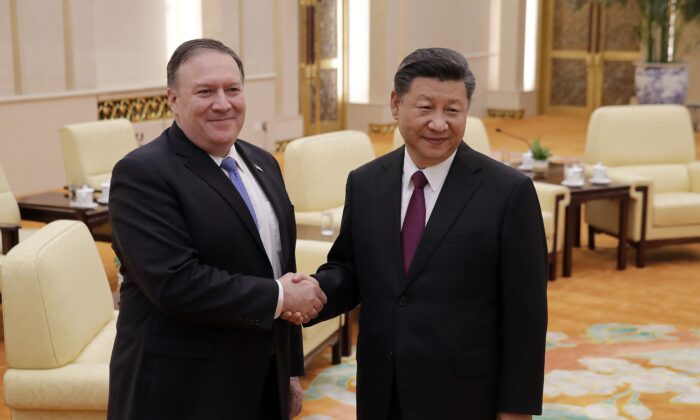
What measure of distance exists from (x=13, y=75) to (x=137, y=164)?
25.8 ft

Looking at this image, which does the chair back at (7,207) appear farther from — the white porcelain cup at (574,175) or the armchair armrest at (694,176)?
the armchair armrest at (694,176)

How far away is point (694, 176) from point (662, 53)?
7.54 meters

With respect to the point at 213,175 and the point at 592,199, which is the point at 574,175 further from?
the point at 213,175

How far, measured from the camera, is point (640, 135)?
804 centimetres

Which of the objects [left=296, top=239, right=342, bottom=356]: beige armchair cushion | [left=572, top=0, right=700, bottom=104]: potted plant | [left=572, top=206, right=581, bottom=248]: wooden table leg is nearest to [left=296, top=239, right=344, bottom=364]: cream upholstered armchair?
[left=296, top=239, right=342, bottom=356]: beige armchair cushion

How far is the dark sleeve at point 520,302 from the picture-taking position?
2.51 meters

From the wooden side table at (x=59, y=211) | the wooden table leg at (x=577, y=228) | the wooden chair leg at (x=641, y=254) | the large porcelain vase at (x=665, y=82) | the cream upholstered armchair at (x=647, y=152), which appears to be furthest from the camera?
the large porcelain vase at (x=665, y=82)

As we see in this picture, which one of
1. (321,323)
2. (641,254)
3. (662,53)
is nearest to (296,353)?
(321,323)

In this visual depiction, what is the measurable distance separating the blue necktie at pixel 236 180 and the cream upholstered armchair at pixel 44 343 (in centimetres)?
124

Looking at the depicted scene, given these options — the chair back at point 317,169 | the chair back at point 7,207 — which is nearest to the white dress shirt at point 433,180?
the chair back at point 317,169

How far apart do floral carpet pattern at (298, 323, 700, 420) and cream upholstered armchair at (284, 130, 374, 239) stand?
4.55 feet

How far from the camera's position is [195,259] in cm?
247

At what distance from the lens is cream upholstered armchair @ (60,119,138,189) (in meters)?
7.34

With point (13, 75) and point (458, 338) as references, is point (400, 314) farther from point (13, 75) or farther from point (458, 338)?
point (13, 75)
